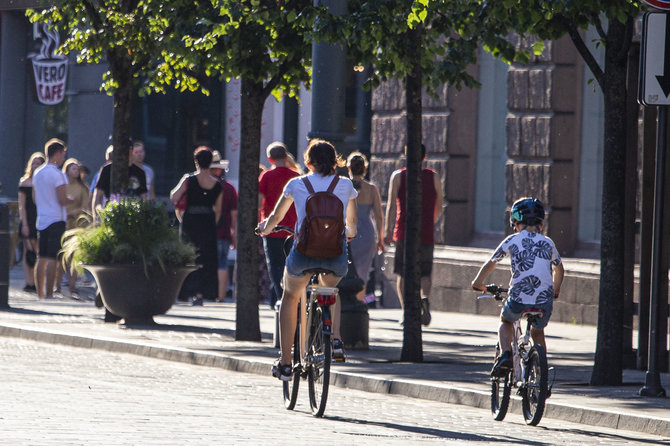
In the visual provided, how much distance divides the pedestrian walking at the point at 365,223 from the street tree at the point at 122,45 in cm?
199

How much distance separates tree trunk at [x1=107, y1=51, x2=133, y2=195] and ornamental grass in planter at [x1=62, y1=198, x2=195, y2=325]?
0.61 metres

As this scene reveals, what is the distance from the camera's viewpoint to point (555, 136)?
50.7ft

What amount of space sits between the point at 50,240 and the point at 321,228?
906 centimetres

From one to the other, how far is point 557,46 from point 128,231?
5.01 meters

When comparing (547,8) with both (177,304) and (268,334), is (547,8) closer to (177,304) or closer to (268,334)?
(268,334)

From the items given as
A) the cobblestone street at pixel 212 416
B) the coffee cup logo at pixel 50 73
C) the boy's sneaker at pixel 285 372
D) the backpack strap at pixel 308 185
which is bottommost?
the cobblestone street at pixel 212 416

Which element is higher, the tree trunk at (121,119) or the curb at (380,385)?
the tree trunk at (121,119)

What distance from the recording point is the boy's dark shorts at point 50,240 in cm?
1705

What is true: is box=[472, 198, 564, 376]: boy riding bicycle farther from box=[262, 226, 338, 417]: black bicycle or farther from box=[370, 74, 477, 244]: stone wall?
box=[370, 74, 477, 244]: stone wall

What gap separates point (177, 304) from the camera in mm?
17625

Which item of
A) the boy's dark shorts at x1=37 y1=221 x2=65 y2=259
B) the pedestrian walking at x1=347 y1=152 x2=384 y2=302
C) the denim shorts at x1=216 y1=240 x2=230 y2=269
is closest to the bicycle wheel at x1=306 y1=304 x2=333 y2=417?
the pedestrian walking at x1=347 y1=152 x2=384 y2=302

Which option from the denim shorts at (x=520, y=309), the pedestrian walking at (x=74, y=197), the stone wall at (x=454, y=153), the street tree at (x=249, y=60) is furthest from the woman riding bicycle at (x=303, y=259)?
the pedestrian walking at (x=74, y=197)

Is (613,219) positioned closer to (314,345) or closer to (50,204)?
(314,345)

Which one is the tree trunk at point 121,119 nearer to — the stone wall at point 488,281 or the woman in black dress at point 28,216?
the woman in black dress at point 28,216
